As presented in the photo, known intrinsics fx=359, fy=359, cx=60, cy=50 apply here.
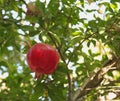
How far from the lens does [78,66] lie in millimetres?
3607

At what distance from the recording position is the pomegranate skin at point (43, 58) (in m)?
2.81

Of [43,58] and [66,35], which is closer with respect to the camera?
[43,58]

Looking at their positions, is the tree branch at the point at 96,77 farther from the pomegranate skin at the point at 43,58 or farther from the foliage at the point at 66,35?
the pomegranate skin at the point at 43,58

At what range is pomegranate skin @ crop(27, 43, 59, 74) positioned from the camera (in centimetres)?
281

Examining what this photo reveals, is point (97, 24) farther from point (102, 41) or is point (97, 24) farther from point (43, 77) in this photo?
point (43, 77)

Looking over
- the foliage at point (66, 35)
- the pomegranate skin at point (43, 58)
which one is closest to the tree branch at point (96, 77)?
the foliage at point (66, 35)

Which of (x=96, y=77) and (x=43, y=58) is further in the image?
(x=96, y=77)

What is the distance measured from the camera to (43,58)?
9.23ft

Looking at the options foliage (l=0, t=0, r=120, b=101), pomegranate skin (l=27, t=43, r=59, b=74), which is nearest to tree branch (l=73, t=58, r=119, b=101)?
foliage (l=0, t=0, r=120, b=101)

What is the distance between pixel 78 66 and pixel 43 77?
1.69ft

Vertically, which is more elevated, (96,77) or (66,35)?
(66,35)

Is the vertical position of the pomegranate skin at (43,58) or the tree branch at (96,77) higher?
the pomegranate skin at (43,58)

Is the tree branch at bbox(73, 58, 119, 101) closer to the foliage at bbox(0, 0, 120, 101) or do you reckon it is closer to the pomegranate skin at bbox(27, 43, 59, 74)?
the foliage at bbox(0, 0, 120, 101)

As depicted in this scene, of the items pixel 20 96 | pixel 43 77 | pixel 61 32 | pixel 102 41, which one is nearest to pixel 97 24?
pixel 102 41
